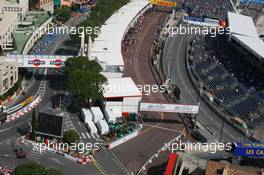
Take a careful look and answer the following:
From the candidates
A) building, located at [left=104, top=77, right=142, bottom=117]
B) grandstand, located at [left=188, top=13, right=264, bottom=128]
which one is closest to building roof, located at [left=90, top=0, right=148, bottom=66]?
building, located at [left=104, top=77, right=142, bottom=117]

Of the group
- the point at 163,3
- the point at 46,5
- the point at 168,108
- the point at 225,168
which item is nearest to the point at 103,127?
the point at 168,108

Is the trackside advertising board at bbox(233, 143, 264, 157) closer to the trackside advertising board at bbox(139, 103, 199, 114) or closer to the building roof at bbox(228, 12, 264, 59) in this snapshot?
the trackside advertising board at bbox(139, 103, 199, 114)

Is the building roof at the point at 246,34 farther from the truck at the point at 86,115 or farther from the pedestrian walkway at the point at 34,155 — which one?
the pedestrian walkway at the point at 34,155

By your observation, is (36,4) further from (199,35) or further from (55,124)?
(55,124)

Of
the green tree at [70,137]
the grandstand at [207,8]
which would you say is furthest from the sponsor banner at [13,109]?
the grandstand at [207,8]

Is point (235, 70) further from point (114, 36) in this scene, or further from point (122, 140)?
point (122, 140)

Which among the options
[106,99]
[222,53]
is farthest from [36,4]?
[106,99]

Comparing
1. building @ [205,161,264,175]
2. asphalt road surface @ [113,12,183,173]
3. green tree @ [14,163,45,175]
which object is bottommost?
asphalt road surface @ [113,12,183,173]
